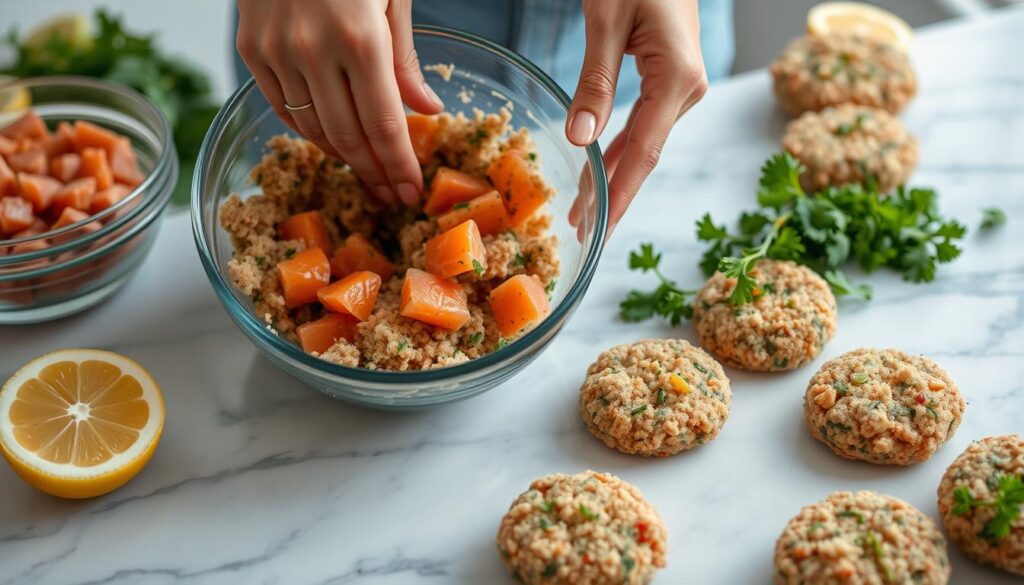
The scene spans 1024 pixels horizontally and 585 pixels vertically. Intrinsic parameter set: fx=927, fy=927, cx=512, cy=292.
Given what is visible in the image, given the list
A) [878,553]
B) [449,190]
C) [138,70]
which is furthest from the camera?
[138,70]

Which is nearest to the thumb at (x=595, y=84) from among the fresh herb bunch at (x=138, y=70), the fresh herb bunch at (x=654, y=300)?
the fresh herb bunch at (x=654, y=300)

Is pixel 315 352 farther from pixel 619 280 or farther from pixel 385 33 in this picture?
pixel 619 280

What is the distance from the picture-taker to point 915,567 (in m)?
1.31

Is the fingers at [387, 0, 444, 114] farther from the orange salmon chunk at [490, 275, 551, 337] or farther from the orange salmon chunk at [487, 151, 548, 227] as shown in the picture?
the orange salmon chunk at [490, 275, 551, 337]

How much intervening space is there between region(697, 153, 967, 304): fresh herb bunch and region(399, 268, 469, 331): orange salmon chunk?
22.6 inches

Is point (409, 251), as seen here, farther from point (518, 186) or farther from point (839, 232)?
point (839, 232)

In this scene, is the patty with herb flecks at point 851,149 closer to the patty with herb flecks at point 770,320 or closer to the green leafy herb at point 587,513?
the patty with herb flecks at point 770,320

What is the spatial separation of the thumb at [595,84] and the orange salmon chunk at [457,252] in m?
0.23

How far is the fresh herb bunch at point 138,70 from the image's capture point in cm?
281

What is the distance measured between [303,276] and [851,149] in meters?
1.22

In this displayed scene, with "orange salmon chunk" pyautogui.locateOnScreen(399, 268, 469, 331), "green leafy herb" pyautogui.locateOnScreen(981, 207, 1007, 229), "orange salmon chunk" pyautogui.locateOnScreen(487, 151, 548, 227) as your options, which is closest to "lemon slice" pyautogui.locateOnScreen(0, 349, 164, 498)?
"orange salmon chunk" pyautogui.locateOnScreen(399, 268, 469, 331)

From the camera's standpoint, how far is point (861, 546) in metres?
1.32

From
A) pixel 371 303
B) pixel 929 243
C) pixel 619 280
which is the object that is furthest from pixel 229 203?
pixel 929 243

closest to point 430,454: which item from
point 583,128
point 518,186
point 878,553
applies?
point 518,186
